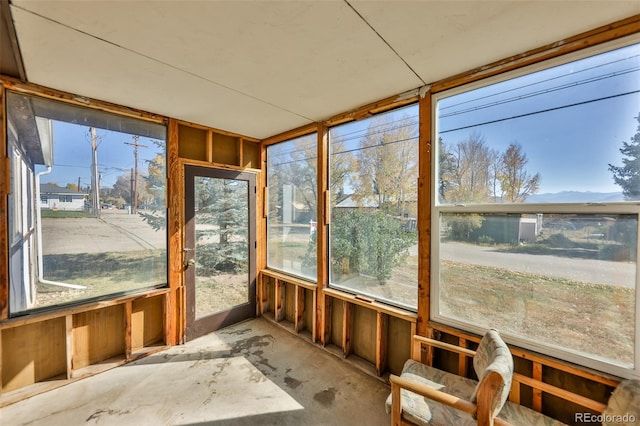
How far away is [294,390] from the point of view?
214cm

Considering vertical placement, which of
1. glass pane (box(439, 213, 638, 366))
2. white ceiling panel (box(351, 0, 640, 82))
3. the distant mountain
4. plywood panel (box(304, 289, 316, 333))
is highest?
white ceiling panel (box(351, 0, 640, 82))

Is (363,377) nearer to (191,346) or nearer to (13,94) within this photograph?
(191,346)

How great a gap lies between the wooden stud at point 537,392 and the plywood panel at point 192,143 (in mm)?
3702

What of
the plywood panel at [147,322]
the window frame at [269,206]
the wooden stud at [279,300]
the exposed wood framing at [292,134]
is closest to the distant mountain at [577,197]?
the window frame at [269,206]

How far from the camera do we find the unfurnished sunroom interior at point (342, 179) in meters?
1.36

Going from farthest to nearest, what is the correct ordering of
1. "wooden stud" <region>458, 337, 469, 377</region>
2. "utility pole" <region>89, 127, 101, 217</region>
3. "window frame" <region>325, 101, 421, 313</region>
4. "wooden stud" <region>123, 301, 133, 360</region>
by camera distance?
1. "wooden stud" <region>123, 301, 133, 360</region>
2. "utility pole" <region>89, 127, 101, 217</region>
3. "window frame" <region>325, 101, 421, 313</region>
4. "wooden stud" <region>458, 337, 469, 377</region>

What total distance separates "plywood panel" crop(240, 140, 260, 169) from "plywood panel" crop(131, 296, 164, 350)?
2.05m

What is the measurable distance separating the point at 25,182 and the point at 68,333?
1.40 m

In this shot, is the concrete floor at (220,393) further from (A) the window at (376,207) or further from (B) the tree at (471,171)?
(B) the tree at (471,171)

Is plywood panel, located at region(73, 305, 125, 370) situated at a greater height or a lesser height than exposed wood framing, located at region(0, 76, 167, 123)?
lesser

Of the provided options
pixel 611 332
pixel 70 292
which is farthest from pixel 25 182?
pixel 611 332

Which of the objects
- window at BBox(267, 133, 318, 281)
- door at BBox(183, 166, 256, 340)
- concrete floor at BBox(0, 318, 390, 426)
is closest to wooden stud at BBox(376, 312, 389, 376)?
concrete floor at BBox(0, 318, 390, 426)

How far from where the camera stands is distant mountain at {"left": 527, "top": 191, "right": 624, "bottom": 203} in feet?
4.52

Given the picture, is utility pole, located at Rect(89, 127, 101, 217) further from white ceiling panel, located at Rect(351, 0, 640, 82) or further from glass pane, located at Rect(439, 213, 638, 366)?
glass pane, located at Rect(439, 213, 638, 366)
